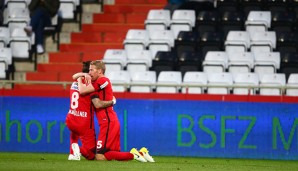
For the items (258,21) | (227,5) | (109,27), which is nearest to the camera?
(258,21)

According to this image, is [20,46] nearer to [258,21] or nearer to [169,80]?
[169,80]

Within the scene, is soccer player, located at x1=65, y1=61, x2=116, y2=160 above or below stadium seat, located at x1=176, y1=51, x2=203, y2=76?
below

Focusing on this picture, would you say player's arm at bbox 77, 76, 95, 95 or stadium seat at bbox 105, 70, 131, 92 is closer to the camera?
player's arm at bbox 77, 76, 95, 95

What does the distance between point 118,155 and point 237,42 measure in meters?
7.46

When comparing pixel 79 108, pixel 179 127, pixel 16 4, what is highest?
pixel 16 4

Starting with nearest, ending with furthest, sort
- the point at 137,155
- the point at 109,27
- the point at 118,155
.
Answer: the point at 137,155 → the point at 118,155 → the point at 109,27

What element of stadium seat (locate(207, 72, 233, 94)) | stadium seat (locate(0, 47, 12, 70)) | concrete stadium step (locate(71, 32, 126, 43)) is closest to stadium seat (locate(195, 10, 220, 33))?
concrete stadium step (locate(71, 32, 126, 43))

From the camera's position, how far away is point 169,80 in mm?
22375

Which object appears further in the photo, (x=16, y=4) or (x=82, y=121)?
(x=16, y=4)

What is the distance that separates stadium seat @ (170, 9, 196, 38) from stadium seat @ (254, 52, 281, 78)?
239 centimetres

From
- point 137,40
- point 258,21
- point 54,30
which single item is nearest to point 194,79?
point 137,40

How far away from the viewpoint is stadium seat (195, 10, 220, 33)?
965 inches

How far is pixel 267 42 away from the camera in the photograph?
923 inches

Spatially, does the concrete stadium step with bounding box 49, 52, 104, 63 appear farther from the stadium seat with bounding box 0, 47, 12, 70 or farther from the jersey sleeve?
the jersey sleeve
